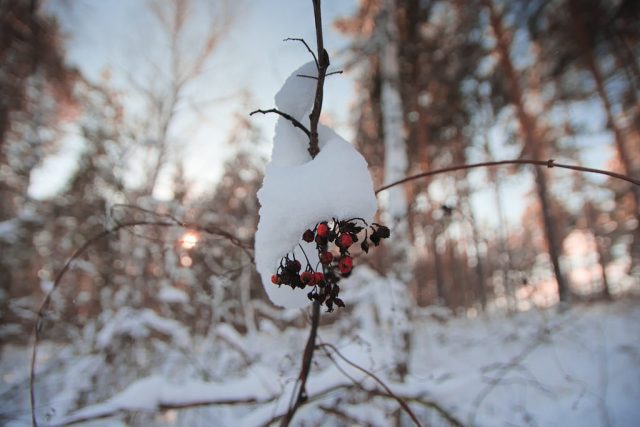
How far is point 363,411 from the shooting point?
2115mm

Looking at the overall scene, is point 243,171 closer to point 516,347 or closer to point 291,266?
point 516,347

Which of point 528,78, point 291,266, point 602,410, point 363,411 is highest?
point 528,78

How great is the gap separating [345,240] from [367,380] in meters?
0.95

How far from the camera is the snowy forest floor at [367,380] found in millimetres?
1398

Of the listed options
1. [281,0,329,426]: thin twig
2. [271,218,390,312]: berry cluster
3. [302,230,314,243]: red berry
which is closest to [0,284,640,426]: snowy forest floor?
[281,0,329,426]: thin twig

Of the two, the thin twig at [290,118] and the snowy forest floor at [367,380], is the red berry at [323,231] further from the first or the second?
the snowy forest floor at [367,380]

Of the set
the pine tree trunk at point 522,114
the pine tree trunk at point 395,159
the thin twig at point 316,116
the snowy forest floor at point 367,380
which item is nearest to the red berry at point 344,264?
the thin twig at point 316,116

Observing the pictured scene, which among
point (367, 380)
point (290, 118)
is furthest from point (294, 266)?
point (367, 380)

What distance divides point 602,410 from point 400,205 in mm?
2908

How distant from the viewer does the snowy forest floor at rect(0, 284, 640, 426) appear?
1.40 metres

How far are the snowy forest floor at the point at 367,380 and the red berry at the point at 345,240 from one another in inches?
22.3

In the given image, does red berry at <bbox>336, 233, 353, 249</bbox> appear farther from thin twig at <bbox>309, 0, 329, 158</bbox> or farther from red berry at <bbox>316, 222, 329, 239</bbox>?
thin twig at <bbox>309, 0, 329, 158</bbox>

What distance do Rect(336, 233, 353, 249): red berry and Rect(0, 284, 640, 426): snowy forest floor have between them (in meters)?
0.57

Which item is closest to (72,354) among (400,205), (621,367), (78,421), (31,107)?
(78,421)
